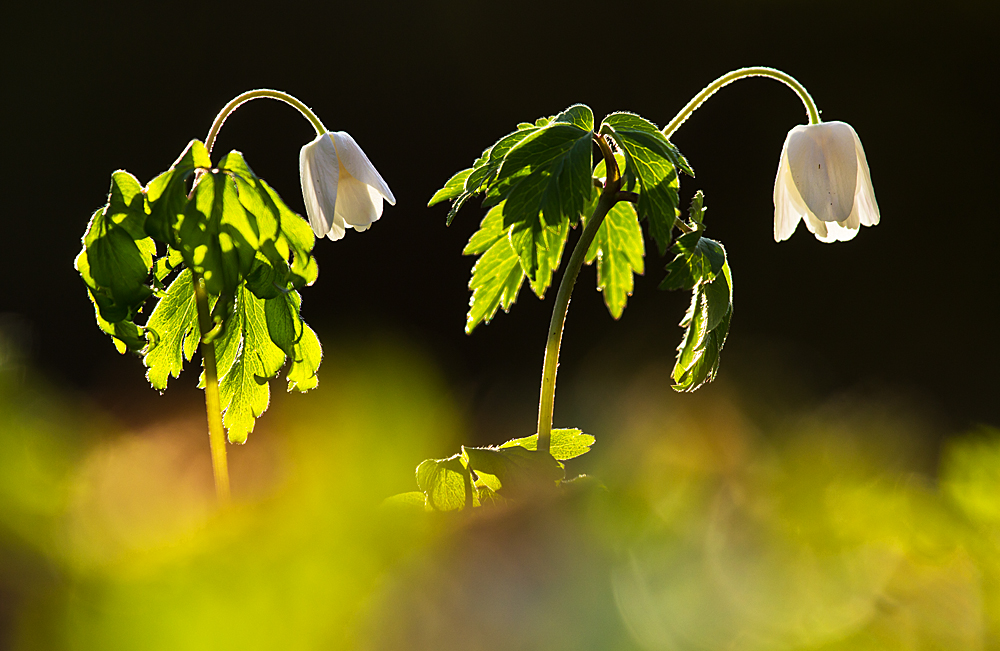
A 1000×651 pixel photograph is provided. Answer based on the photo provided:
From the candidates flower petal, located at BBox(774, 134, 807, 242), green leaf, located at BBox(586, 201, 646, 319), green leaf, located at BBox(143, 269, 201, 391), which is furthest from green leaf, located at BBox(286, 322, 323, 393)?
flower petal, located at BBox(774, 134, 807, 242)

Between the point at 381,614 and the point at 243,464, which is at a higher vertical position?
the point at 381,614

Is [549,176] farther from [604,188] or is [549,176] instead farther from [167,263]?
[167,263]

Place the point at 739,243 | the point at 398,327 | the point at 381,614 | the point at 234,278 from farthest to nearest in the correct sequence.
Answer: the point at 739,243
the point at 398,327
the point at 234,278
the point at 381,614

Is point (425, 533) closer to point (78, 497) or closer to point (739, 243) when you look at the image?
point (78, 497)

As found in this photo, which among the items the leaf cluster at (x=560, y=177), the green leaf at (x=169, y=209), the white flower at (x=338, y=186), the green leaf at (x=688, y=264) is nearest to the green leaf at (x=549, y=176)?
the leaf cluster at (x=560, y=177)

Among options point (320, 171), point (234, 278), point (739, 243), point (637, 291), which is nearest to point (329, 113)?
point (637, 291)

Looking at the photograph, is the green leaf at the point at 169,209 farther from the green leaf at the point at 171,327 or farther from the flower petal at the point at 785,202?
the flower petal at the point at 785,202

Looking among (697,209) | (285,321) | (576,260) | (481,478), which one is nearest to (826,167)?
(697,209)

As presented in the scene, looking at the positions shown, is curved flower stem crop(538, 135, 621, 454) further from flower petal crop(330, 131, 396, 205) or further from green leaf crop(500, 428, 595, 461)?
flower petal crop(330, 131, 396, 205)
